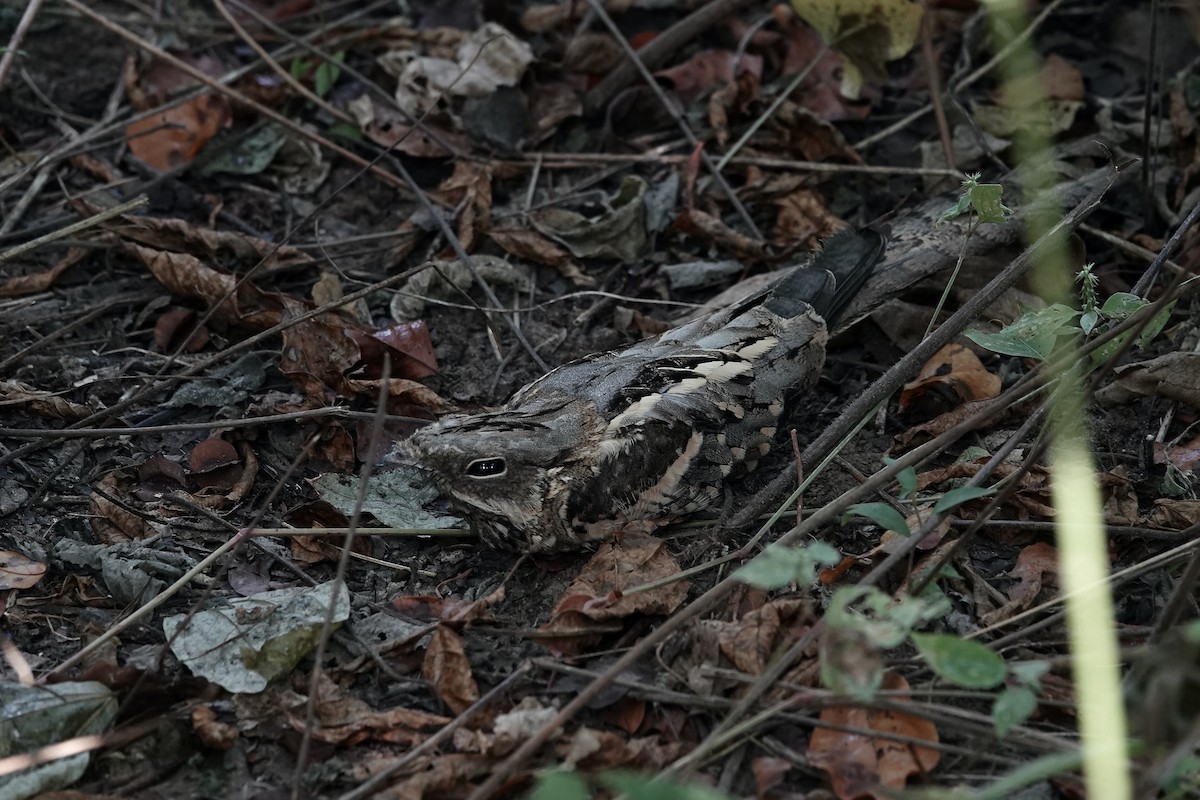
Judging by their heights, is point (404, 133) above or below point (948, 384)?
above

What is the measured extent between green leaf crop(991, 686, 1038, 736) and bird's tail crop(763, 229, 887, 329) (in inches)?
63.1

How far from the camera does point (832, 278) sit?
147 inches

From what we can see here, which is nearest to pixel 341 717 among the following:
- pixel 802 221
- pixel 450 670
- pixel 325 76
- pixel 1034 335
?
pixel 450 670

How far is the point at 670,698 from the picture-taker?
275cm

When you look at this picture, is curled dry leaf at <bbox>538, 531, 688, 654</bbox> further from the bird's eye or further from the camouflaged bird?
the bird's eye

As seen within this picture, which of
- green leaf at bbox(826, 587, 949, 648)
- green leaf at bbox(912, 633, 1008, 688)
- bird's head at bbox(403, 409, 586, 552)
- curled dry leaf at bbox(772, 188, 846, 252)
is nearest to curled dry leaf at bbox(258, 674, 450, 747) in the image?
bird's head at bbox(403, 409, 586, 552)

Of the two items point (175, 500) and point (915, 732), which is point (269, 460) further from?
point (915, 732)

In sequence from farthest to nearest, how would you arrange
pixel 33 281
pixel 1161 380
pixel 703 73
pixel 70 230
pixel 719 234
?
1. pixel 703 73
2. pixel 719 234
3. pixel 33 281
4. pixel 70 230
5. pixel 1161 380

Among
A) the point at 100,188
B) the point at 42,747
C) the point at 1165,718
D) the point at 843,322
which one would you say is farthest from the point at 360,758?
the point at 100,188

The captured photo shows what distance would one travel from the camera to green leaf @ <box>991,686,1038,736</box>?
7.68ft

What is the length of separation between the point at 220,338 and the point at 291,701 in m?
1.72

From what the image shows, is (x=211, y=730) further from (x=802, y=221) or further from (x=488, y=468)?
(x=802, y=221)

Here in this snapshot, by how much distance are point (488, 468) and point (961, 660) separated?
4.49 feet

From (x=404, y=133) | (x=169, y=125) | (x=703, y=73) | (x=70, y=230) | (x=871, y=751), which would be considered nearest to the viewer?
(x=871, y=751)
